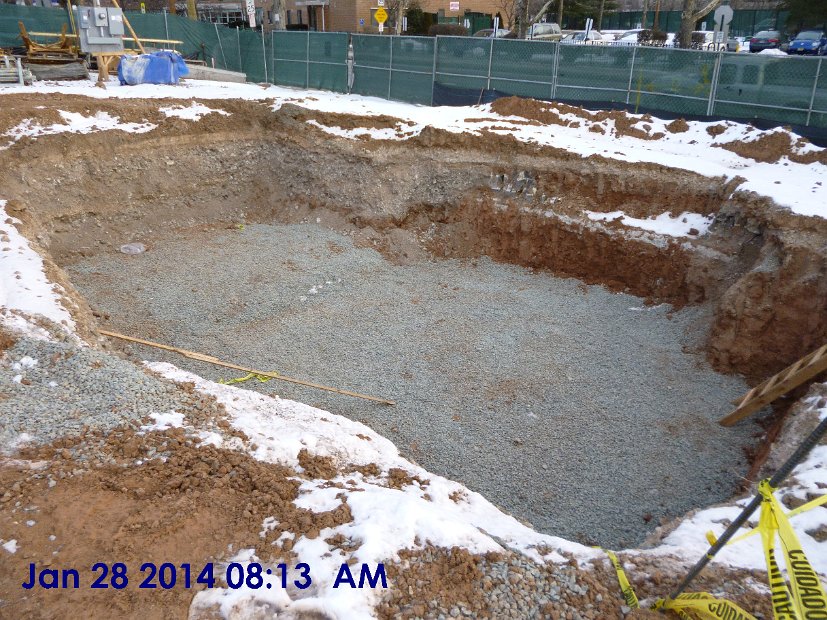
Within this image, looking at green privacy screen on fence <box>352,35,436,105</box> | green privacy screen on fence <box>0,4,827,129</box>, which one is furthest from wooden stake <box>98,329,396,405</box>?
green privacy screen on fence <box>352,35,436,105</box>

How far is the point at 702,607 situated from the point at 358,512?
2404mm

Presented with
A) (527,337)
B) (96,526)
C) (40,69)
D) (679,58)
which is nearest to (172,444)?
(96,526)

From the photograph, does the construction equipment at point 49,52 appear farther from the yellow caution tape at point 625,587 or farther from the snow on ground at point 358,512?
the yellow caution tape at point 625,587

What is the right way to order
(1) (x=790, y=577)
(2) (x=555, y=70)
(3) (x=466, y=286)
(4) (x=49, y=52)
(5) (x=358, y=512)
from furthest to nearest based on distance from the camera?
(4) (x=49, y=52), (2) (x=555, y=70), (3) (x=466, y=286), (5) (x=358, y=512), (1) (x=790, y=577)

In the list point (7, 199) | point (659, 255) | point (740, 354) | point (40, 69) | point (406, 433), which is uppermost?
point (40, 69)

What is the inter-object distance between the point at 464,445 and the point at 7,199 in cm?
987

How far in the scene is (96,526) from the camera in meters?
4.26

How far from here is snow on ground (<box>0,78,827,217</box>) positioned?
10789 millimetres

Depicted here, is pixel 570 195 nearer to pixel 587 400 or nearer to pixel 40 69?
pixel 587 400

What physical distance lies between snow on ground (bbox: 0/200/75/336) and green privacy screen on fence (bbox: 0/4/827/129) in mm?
13903

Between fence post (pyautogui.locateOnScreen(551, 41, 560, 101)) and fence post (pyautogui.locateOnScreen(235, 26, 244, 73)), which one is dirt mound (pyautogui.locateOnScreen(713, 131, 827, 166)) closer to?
fence post (pyautogui.locateOnScreen(551, 41, 560, 101))

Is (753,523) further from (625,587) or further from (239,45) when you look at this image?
(239,45)

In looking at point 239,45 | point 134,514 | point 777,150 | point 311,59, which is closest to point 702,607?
point 134,514

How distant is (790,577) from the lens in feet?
10.0
